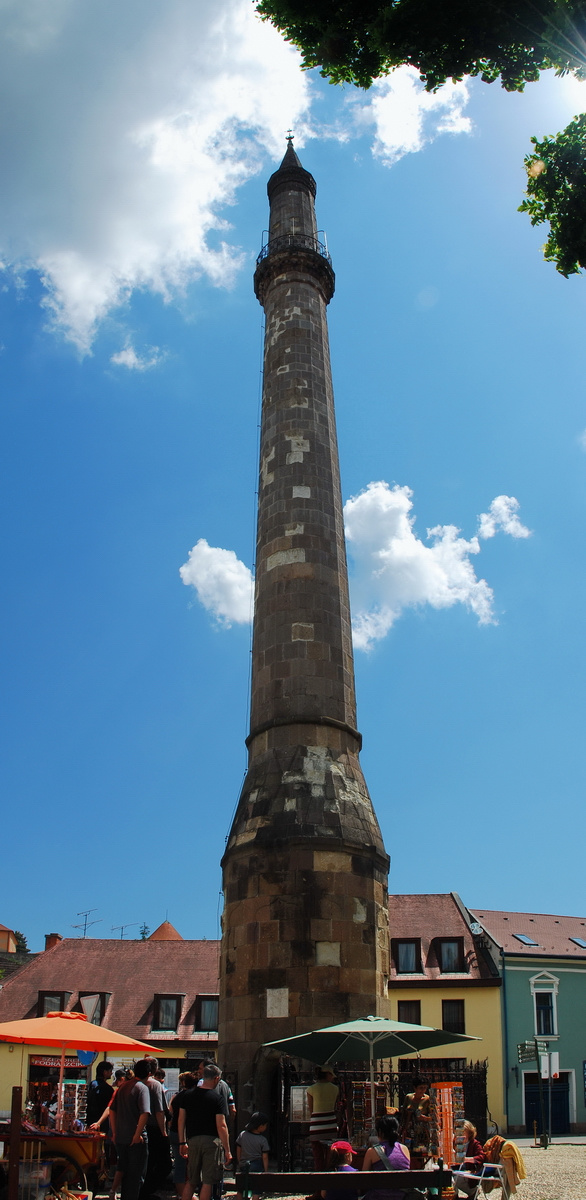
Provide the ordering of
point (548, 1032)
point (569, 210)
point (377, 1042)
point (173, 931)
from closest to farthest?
point (569, 210), point (377, 1042), point (548, 1032), point (173, 931)

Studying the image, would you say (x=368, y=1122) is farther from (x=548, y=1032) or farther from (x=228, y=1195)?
(x=548, y=1032)

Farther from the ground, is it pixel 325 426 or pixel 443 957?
pixel 325 426

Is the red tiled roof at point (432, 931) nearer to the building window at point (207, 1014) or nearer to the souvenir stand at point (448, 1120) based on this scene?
the building window at point (207, 1014)

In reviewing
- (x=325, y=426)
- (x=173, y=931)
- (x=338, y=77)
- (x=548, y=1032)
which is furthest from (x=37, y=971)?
(x=338, y=77)

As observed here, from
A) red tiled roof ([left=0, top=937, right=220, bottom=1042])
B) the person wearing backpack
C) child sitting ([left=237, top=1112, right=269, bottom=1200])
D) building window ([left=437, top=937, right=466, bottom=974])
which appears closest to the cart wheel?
child sitting ([left=237, top=1112, right=269, bottom=1200])

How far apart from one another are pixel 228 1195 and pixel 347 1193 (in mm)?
3737

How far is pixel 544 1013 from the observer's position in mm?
30031

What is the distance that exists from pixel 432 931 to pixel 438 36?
2817 centimetres

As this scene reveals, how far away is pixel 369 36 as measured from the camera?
363 inches

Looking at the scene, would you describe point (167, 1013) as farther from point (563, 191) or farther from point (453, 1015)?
point (563, 191)

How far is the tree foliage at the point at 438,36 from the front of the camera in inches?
324

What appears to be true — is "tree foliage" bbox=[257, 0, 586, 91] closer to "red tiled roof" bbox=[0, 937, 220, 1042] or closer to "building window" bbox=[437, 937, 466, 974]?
"building window" bbox=[437, 937, 466, 974]

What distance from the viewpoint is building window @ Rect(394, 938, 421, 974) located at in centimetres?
3005

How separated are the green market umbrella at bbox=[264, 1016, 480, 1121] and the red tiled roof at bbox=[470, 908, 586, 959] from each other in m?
21.4
